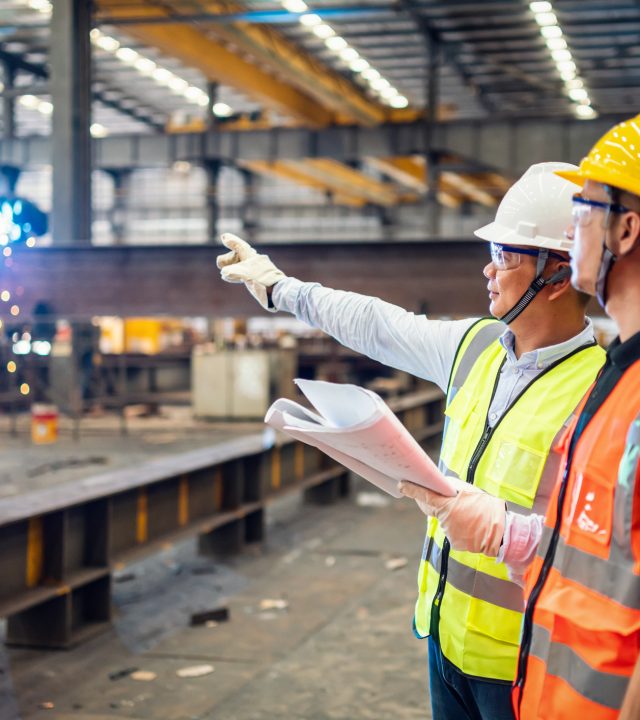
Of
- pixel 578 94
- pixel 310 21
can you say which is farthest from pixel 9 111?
pixel 578 94

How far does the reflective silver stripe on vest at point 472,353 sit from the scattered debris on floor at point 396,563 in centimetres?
613

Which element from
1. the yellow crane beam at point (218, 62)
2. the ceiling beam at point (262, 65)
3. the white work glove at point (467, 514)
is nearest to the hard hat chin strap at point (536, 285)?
the white work glove at point (467, 514)

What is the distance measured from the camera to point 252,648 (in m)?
6.31

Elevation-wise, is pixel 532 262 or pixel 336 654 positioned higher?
pixel 532 262

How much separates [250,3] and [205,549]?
8.49 metres

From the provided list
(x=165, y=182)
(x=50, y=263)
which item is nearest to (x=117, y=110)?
(x=165, y=182)

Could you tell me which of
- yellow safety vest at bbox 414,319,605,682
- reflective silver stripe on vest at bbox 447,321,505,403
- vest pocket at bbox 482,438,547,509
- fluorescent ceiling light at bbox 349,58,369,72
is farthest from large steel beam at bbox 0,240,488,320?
fluorescent ceiling light at bbox 349,58,369,72

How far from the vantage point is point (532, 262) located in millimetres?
2363

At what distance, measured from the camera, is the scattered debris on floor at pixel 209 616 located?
22.6 ft

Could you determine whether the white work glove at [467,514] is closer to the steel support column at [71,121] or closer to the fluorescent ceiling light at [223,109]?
the steel support column at [71,121]

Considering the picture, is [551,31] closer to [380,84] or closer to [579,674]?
[380,84]

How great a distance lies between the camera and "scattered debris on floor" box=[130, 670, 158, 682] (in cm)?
572

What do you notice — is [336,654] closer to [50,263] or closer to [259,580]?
[259,580]

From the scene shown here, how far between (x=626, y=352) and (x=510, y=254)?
0.77 m
